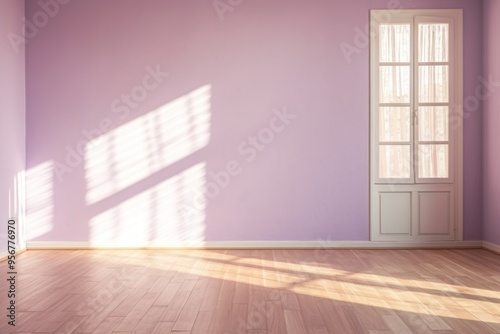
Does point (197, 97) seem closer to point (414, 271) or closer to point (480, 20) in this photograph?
point (414, 271)

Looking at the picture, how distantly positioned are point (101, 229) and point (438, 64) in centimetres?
471

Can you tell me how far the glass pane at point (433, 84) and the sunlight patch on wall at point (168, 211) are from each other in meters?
2.91

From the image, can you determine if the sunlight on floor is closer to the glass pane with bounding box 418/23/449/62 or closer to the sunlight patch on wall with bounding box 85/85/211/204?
the sunlight patch on wall with bounding box 85/85/211/204

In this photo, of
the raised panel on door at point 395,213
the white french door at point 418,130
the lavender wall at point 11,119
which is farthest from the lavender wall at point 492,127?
the lavender wall at point 11,119

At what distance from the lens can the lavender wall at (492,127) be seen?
5977 mm

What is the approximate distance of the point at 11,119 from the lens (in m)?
5.95

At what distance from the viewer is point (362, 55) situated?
631 centimetres

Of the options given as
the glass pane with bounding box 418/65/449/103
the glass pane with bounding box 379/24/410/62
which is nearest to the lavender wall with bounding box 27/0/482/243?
the glass pane with bounding box 379/24/410/62

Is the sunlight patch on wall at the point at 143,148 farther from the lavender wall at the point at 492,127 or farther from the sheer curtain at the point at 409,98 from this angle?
the lavender wall at the point at 492,127

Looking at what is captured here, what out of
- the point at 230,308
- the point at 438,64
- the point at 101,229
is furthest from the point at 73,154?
the point at 438,64

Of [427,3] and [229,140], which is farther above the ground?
[427,3]

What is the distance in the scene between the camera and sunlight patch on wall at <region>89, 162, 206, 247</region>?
6293 mm

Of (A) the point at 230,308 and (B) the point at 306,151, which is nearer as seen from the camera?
(A) the point at 230,308

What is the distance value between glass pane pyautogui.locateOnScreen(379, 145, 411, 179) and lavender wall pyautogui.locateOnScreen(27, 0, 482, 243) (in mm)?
220
